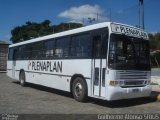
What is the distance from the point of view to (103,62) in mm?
10766

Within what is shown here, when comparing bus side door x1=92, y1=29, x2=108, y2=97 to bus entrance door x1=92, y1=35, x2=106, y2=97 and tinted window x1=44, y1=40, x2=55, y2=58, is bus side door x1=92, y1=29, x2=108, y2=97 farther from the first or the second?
tinted window x1=44, y1=40, x2=55, y2=58

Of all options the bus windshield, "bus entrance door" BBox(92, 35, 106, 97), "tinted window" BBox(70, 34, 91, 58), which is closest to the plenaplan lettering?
"tinted window" BBox(70, 34, 91, 58)

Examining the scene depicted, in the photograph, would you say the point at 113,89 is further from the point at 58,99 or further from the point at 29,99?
the point at 29,99

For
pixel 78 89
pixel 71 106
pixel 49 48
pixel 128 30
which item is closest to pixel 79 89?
pixel 78 89

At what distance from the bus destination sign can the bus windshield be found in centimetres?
16

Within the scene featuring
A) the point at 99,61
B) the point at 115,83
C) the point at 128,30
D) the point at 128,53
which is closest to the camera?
the point at 115,83

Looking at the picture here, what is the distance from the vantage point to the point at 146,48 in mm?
11961

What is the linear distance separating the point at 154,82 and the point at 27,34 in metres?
48.9

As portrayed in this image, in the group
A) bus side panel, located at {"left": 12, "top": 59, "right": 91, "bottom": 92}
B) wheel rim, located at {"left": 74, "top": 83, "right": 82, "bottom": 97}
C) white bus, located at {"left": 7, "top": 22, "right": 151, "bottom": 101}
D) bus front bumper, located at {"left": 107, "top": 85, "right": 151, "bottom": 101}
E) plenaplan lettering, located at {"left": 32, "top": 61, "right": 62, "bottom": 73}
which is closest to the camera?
bus front bumper, located at {"left": 107, "top": 85, "right": 151, "bottom": 101}

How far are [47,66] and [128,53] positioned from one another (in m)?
5.20

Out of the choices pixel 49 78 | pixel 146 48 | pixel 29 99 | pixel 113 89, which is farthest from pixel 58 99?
pixel 146 48

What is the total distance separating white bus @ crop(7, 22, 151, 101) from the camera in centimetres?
1062

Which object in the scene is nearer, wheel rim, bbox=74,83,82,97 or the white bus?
the white bus

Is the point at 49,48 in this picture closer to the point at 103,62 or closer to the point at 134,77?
the point at 103,62
